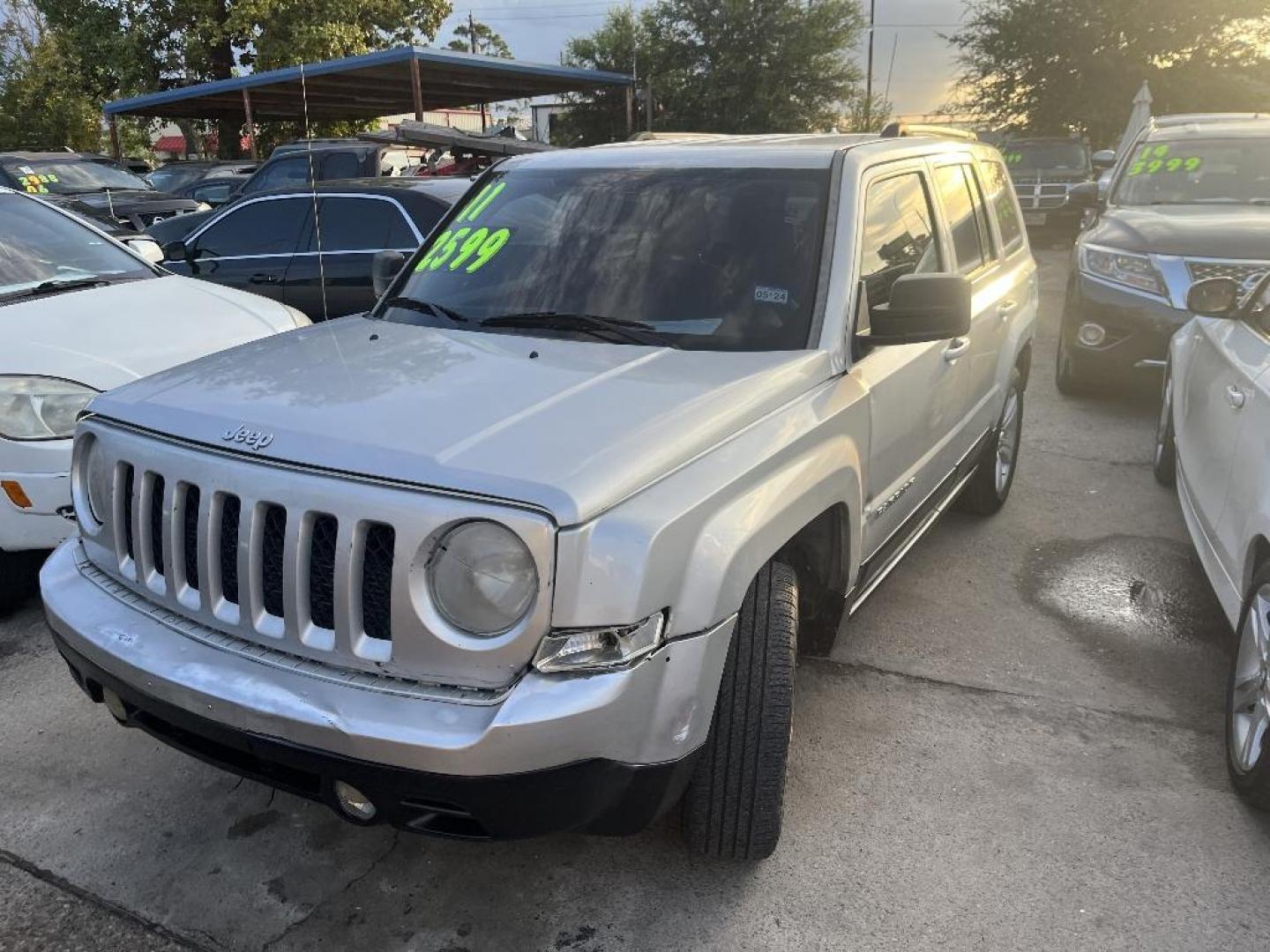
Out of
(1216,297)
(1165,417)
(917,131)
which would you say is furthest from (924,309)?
(1165,417)

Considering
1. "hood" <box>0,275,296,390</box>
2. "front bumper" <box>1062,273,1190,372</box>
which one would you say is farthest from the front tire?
"hood" <box>0,275,296,390</box>

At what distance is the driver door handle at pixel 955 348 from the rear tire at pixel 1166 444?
6.05 ft

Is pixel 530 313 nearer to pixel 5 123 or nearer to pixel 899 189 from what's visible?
pixel 899 189

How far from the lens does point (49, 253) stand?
509 centimetres

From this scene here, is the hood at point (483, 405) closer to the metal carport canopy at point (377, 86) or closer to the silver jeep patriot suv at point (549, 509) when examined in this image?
the silver jeep patriot suv at point (549, 509)

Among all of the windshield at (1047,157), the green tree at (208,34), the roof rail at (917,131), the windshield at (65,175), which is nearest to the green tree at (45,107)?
the green tree at (208,34)

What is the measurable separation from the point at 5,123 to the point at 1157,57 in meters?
31.4

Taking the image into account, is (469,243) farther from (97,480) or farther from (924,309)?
(924,309)

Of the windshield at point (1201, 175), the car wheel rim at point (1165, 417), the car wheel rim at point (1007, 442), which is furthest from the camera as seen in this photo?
the windshield at point (1201, 175)

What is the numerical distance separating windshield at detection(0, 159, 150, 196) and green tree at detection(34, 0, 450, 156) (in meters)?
10.0

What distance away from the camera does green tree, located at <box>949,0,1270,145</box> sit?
925 inches

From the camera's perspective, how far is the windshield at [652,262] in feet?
9.82

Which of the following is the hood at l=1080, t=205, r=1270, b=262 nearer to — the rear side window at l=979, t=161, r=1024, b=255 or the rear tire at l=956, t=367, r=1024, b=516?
the rear side window at l=979, t=161, r=1024, b=255

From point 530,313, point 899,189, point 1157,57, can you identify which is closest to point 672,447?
point 530,313
